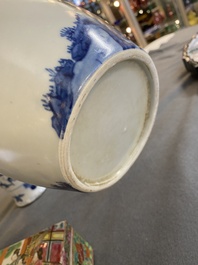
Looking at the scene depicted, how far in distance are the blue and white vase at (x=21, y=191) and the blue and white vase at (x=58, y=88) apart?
32 cm

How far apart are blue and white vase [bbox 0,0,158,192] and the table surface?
0.14 m

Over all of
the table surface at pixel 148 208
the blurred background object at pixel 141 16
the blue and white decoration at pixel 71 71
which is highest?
the blue and white decoration at pixel 71 71

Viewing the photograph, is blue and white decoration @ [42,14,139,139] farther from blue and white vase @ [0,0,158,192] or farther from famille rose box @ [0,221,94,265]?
famille rose box @ [0,221,94,265]

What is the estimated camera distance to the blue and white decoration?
0.84 ft

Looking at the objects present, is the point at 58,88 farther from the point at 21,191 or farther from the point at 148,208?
the point at 21,191

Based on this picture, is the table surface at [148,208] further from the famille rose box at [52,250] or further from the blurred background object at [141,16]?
the blurred background object at [141,16]

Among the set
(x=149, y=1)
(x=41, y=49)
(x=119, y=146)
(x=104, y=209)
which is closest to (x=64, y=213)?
(x=104, y=209)

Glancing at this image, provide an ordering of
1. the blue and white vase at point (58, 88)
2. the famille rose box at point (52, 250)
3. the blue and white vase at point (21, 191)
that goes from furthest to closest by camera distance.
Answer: the blue and white vase at point (21, 191) < the famille rose box at point (52, 250) < the blue and white vase at point (58, 88)

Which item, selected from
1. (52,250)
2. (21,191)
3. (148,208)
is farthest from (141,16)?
(52,250)

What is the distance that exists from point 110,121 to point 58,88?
0.08m

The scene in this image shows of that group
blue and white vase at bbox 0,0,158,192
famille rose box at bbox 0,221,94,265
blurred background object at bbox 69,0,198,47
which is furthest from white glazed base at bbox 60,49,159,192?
blurred background object at bbox 69,0,198,47

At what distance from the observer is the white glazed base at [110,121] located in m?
0.28

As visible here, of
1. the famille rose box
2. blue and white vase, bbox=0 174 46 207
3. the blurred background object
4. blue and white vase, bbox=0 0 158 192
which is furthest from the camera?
the blurred background object

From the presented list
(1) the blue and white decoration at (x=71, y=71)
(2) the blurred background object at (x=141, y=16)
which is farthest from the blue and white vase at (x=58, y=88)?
(2) the blurred background object at (x=141, y=16)
